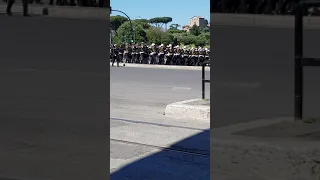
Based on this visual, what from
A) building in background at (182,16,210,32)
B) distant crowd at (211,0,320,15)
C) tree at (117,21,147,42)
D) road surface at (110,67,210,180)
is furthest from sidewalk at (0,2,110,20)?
building in background at (182,16,210,32)

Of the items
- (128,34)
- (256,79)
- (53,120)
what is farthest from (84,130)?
(128,34)

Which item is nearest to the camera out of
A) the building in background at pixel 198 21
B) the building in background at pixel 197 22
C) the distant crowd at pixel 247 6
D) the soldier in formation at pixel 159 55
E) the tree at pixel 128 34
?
the distant crowd at pixel 247 6

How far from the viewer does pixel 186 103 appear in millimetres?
8914

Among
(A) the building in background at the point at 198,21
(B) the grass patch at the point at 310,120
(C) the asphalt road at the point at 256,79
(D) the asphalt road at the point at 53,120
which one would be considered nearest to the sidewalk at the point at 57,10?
(D) the asphalt road at the point at 53,120

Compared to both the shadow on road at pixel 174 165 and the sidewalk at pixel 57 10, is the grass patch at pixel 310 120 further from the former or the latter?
the sidewalk at pixel 57 10

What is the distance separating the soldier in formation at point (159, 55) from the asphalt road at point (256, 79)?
649 cm

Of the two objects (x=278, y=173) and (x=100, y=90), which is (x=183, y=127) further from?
(x=100, y=90)

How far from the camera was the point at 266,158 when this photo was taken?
5090 millimetres

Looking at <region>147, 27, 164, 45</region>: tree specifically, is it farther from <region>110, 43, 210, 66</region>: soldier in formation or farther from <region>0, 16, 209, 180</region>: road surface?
<region>0, 16, 209, 180</region>: road surface

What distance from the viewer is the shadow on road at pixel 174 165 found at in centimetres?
489

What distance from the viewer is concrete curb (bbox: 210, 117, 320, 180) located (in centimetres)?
468

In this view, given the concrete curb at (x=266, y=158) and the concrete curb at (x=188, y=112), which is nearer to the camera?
the concrete curb at (x=266, y=158)

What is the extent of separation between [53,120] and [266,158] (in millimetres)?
3182

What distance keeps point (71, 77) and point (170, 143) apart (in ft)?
18.5
